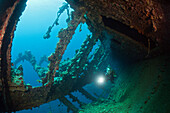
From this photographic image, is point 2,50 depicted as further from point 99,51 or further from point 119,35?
point 99,51

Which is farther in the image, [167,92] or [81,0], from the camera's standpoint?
[81,0]

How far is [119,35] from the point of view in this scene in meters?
3.53

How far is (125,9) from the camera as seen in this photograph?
90.8 inches

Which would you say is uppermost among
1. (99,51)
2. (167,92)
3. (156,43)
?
(99,51)

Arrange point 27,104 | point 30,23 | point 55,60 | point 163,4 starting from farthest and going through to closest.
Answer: point 30,23, point 27,104, point 55,60, point 163,4

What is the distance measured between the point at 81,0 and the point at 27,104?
11.7ft

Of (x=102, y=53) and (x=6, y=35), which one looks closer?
(x=6, y=35)

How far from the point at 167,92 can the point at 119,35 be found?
2.06m

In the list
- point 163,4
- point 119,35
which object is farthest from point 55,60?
point 163,4

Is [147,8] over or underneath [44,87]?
over

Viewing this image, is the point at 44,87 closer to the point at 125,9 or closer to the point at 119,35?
the point at 119,35

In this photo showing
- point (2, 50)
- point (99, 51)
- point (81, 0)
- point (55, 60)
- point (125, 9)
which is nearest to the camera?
point (125, 9)

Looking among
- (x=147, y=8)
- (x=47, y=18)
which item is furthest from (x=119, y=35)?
(x=47, y=18)

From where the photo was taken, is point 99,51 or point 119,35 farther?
point 99,51
